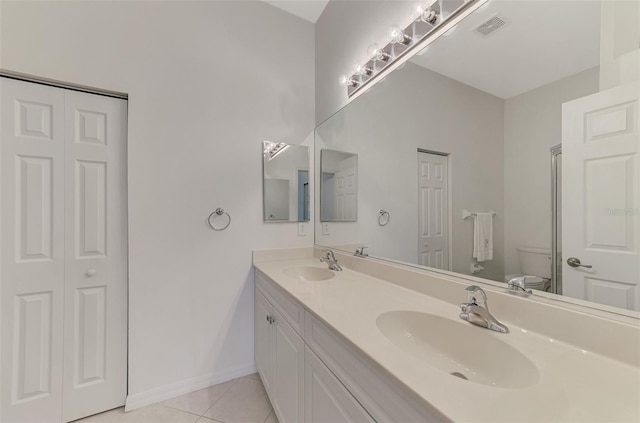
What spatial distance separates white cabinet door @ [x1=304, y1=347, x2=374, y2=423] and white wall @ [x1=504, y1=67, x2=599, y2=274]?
28.1 inches

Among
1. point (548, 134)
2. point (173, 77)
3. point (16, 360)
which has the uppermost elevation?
point (173, 77)

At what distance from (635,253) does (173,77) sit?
→ 228 cm

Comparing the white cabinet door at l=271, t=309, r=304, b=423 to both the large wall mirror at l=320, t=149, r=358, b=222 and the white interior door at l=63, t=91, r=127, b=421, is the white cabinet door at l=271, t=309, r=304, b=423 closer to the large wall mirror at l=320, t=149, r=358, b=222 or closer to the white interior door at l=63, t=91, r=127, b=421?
the large wall mirror at l=320, t=149, r=358, b=222

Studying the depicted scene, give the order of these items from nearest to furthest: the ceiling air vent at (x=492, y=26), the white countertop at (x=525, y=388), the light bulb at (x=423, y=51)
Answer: the white countertop at (x=525, y=388)
the ceiling air vent at (x=492, y=26)
the light bulb at (x=423, y=51)

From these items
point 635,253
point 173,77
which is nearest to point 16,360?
point 173,77

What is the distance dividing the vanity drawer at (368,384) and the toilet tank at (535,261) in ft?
2.06

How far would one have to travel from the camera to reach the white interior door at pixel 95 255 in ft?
4.69

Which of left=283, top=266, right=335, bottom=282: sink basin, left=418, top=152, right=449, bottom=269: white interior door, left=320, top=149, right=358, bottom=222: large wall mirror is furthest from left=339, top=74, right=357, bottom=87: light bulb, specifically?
left=283, top=266, right=335, bottom=282: sink basin

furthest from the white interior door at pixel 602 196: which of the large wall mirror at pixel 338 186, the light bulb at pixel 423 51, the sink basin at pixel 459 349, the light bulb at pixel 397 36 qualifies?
the large wall mirror at pixel 338 186

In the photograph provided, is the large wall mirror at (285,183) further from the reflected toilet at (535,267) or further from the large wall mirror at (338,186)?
the reflected toilet at (535,267)

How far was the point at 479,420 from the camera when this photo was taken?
1.41ft

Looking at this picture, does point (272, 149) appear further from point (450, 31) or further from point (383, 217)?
point (450, 31)

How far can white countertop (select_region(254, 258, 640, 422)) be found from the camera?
454 millimetres

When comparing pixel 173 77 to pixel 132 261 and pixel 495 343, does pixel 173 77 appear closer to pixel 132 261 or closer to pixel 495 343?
pixel 132 261
